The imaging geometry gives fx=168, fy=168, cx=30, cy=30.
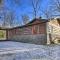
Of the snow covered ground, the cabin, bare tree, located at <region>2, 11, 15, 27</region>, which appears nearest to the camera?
the snow covered ground

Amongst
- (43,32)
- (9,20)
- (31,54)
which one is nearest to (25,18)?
(9,20)

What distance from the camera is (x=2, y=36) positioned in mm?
47719

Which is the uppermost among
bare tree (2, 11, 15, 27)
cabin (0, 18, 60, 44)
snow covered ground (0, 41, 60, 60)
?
bare tree (2, 11, 15, 27)

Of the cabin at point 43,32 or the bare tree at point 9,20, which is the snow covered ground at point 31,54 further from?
the bare tree at point 9,20

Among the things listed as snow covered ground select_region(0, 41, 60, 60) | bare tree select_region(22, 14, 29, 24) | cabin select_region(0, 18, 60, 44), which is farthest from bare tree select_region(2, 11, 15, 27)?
snow covered ground select_region(0, 41, 60, 60)

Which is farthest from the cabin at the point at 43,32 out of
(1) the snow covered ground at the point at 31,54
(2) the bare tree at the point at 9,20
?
(2) the bare tree at the point at 9,20

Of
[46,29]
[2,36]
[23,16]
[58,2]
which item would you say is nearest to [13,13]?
[23,16]

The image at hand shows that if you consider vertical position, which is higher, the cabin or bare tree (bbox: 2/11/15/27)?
bare tree (bbox: 2/11/15/27)

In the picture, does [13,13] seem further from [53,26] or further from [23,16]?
[53,26]

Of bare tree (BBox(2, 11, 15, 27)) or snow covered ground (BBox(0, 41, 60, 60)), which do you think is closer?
snow covered ground (BBox(0, 41, 60, 60))

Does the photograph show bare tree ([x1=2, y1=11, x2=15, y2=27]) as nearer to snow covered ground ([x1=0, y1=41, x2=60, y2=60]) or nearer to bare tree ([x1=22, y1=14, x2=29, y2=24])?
bare tree ([x1=22, y1=14, x2=29, y2=24])

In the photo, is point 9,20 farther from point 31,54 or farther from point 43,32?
point 31,54

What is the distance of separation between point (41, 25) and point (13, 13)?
23481mm

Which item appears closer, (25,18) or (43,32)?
(43,32)
